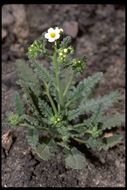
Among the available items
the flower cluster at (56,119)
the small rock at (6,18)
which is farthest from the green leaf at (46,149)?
the small rock at (6,18)

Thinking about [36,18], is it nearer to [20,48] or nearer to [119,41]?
[20,48]

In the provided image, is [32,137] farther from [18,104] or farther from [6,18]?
[6,18]

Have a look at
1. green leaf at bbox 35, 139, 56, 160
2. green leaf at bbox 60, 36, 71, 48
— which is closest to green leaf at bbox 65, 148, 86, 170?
green leaf at bbox 35, 139, 56, 160

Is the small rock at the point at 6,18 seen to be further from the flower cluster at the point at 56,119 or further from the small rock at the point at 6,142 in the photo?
the flower cluster at the point at 56,119

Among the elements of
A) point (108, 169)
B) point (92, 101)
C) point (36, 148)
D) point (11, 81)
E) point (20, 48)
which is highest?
point (20, 48)

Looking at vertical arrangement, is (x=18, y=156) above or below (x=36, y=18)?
below

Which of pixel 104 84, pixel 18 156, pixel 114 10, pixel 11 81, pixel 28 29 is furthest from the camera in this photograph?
pixel 114 10

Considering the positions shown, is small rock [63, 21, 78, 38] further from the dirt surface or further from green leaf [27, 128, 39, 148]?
green leaf [27, 128, 39, 148]

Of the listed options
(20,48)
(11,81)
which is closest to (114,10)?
(20,48)
